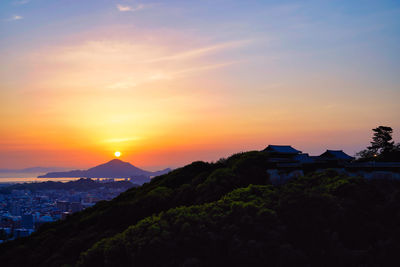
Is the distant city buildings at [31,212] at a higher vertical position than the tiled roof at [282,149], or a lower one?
lower

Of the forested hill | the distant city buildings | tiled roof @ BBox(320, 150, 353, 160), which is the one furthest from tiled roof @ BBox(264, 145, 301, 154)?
the distant city buildings

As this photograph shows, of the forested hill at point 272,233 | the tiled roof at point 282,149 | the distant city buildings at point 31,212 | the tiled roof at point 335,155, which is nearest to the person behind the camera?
the forested hill at point 272,233

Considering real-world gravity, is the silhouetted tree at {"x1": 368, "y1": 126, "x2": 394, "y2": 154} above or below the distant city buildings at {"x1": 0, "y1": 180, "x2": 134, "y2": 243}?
above

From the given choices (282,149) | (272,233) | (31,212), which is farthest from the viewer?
(31,212)

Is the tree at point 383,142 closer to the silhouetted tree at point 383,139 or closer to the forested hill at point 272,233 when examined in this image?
the silhouetted tree at point 383,139

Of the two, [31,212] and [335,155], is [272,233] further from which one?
[31,212]

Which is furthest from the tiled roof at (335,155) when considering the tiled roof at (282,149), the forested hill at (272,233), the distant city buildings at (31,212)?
the distant city buildings at (31,212)

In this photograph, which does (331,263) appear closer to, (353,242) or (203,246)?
(353,242)

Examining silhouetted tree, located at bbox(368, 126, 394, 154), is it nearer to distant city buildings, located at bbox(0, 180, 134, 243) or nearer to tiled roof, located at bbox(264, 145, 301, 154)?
tiled roof, located at bbox(264, 145, 301, 154)

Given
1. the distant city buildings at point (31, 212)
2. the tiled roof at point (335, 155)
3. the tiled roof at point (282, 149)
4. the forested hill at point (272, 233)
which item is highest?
the tiled roof at point (282, 149)

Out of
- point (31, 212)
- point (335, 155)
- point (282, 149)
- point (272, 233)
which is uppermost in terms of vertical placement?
point (282, 149)

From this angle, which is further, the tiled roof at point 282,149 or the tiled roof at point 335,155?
the tiled roof at point 282,149

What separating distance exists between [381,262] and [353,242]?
6.54ft

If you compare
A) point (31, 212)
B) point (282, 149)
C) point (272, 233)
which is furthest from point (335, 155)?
point (31, 212)
